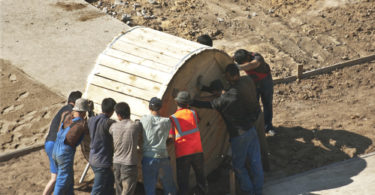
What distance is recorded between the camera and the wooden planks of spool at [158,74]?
312 inches

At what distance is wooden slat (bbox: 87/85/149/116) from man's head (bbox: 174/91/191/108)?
0.50 metres

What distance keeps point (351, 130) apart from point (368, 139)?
0.40 metres

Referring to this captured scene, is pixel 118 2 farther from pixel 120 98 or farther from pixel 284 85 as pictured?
pixel 120 98

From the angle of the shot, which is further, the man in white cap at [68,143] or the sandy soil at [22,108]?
the sandy soil at [22,108]

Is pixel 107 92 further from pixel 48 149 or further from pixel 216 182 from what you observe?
pixel 216 182

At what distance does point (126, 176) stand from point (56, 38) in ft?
24.0

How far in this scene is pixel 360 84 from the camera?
11.8 meters

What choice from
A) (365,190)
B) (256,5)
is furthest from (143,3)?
(365,190)

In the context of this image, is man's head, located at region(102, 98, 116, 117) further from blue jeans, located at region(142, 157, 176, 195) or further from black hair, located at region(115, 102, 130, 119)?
blue jeans, located at region(142, 157, 176, 195)

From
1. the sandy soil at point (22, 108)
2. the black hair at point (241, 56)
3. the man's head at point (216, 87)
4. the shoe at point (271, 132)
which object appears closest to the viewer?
the man's head at point (216, 87)

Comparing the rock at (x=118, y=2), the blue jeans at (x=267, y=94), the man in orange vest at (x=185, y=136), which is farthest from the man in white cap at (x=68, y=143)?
the rock at (x=118, y=2)

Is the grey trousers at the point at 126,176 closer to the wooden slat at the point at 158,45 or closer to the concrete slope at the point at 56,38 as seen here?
the wooden slat at the point at 158,45

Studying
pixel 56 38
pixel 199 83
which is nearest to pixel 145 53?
pixel 199 83

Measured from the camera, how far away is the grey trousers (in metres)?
7.46
